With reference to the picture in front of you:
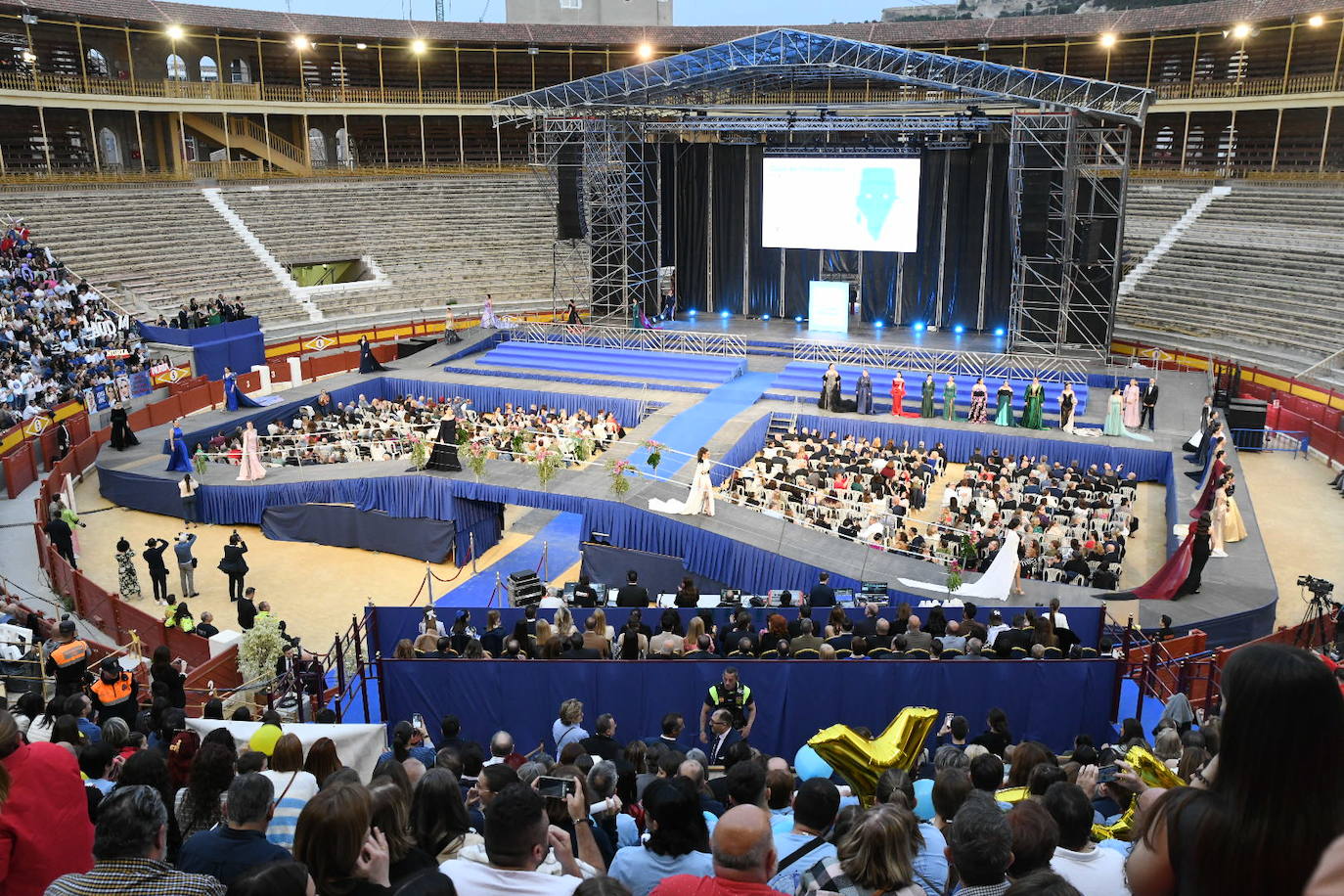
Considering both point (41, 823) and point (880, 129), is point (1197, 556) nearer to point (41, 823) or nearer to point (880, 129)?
point (41, 823)

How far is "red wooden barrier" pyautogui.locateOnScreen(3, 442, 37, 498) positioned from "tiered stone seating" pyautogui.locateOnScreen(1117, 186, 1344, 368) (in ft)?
102

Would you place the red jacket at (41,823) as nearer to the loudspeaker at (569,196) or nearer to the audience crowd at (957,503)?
the audience crowd at (957,503)

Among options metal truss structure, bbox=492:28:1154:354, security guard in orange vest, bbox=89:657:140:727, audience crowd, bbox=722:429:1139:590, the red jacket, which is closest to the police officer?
security guard in orange vest, bbox=89:657:140:727

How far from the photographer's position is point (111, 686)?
10250mm

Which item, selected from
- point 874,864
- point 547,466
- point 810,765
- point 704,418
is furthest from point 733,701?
point 704,418

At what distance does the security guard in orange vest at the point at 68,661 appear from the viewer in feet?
35.5

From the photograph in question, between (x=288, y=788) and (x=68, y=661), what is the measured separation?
259 inches

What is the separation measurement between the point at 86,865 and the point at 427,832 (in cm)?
148

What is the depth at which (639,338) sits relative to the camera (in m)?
32.8

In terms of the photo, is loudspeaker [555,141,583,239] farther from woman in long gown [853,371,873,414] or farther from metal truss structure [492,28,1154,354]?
woman in long gown [853,371,873,414]

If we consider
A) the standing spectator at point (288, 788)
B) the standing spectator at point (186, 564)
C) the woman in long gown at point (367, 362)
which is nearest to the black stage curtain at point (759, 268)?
the woman in long gown at point (367, 362)

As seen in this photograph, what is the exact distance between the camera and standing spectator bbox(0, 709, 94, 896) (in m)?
4.46

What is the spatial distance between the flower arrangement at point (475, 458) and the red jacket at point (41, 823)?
15985 millimetres

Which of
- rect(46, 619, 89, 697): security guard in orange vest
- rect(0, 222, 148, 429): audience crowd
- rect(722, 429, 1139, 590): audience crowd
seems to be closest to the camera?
rect(46, 619, 89, 697): security guard in orange vest
